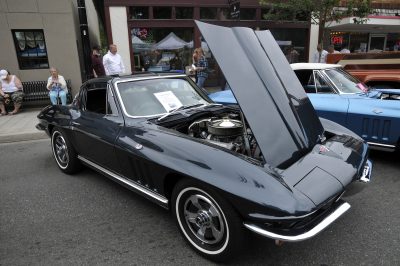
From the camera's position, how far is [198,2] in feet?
40.2

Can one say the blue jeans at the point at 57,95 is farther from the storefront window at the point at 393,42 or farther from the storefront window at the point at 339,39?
the storefront window at the point at 393,42

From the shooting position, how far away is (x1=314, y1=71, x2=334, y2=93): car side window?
5.17m

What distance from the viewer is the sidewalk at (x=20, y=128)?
6.79 m

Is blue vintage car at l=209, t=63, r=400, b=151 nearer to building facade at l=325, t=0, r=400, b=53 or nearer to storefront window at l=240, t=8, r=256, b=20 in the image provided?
storefront window at l=240, t=8, r=256, b=20

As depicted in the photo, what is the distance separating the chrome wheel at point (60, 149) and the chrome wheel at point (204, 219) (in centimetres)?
248

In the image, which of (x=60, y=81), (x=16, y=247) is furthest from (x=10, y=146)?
(x=16, y=247)

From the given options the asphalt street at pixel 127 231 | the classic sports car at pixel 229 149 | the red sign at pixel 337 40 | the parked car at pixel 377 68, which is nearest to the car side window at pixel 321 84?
the asphalt street at pixel 127 231

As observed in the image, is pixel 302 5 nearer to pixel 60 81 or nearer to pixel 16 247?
pixel 60 81

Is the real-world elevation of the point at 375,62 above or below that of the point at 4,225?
above

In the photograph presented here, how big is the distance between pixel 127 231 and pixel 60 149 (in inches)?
85.7

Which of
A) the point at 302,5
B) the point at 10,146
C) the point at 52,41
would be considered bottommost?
the point at 10,146

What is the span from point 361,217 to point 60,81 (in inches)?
329

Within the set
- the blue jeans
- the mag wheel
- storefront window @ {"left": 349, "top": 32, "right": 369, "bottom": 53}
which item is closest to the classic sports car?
the mag wheel

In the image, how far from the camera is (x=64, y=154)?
4.50 metres
